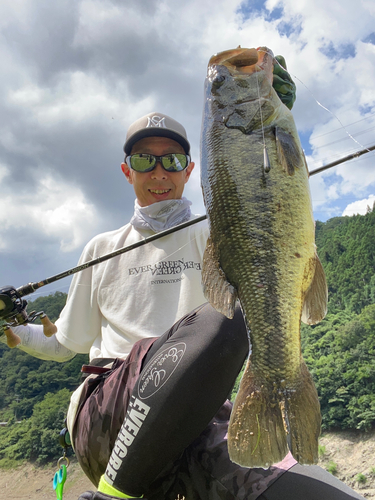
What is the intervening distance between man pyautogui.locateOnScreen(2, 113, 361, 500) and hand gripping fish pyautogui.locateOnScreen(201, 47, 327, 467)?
0.58 ft

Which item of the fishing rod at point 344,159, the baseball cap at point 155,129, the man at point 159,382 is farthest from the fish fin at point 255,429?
the baseball cap at point 155,129

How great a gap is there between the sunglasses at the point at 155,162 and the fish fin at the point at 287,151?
150cm

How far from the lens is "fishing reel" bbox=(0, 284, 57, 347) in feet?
8.95

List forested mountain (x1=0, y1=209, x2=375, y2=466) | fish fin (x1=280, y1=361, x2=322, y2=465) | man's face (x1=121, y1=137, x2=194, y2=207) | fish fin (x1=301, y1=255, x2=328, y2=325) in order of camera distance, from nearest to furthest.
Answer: fish fin (x1=280, y1=361, x2=322, y2=465) < fish fin (x1=301, y1=255, x2=328, y2=325) < man's face (x1=121, y1=137, x2=194, y2=207) < forested mountain (x1=0, y1=209, x2=375, y2=466)

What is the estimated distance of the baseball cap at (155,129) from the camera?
2762mm

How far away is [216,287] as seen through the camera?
1.34 metres

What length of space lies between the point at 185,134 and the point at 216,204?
1782mm

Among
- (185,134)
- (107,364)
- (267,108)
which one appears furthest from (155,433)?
(185,134)

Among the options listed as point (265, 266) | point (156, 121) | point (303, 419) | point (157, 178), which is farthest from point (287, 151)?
point (156, 121)

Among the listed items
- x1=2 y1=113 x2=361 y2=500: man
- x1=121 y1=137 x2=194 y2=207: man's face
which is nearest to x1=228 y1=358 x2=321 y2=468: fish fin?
x1=2 y1=113 x2=361 y2=500: man

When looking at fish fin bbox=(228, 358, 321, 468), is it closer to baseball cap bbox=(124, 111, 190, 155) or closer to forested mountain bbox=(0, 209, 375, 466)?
baseball cap bbox=(124, 111, 190, 155)

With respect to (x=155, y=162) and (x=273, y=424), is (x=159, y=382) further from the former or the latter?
(x=155, y=162)

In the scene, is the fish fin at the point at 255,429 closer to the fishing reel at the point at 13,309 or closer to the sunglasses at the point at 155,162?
the sunglasses at the point at 155,162

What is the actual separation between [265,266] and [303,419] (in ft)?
1.77
